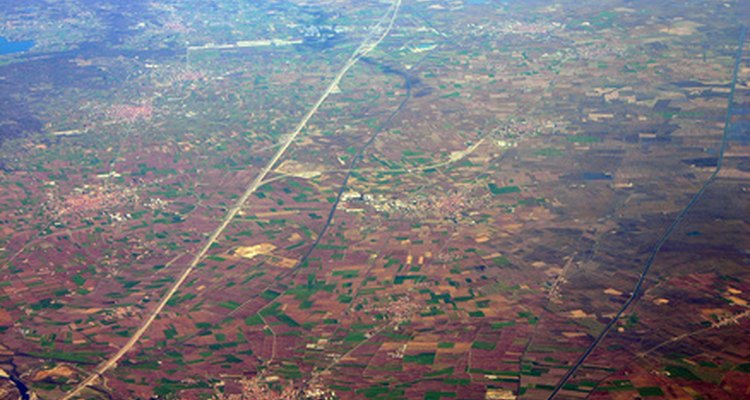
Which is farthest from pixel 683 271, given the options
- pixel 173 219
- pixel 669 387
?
pixel 173 219

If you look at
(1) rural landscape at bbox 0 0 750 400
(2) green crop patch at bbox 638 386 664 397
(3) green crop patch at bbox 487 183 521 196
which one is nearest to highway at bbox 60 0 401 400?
(1) rural landscape at bbox 0 0 750 400

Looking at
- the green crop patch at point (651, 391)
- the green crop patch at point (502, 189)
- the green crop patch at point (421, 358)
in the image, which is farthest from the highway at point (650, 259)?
the green crop patch at point (502, 189)

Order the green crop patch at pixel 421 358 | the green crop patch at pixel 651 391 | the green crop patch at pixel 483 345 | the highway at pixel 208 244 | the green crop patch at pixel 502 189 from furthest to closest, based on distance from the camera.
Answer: the green crop patch at pixel 502 189
the green crop patch at pixel 483 345
the highway at pixel 208 244
the green crop patch at pixel 421 358
the green crop patch at pixel 651 391

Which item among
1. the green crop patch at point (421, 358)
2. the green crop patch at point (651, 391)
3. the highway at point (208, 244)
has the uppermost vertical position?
the green crop patch at point (651, 391)

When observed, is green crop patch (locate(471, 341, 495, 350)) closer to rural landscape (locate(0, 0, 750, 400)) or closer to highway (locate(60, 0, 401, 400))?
rural landscape (locate(0, 0, 750, 400))

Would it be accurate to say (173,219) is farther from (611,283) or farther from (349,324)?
(611,283)

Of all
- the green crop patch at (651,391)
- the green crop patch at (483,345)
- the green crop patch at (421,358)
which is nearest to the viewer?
the green crop patch at (651,391)

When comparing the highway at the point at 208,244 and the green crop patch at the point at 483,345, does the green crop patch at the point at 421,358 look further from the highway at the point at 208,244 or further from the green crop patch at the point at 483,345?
the highway at the point at 208,244

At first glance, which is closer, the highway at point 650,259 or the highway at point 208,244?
the highway at point 650,259
